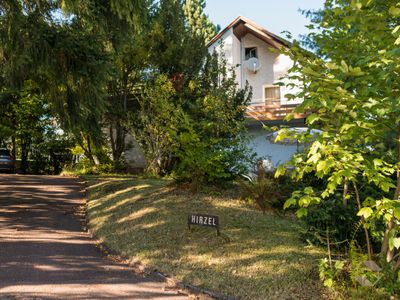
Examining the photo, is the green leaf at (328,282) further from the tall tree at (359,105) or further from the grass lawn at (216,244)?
the tall tree at (359,105)

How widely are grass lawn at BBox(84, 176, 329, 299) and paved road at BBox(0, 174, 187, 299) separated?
546 mm

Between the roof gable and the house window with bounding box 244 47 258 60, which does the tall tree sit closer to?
the roof gable

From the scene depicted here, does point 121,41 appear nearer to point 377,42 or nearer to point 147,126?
point 147,126

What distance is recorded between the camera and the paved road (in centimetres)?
608

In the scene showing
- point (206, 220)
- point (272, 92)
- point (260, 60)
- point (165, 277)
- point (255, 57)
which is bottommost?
point (165, 277)

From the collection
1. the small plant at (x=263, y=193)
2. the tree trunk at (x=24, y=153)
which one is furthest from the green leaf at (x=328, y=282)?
the tree trunk at (x=24, y=153)

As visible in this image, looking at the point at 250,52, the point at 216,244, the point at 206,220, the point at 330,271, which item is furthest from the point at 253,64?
the point at 330,271

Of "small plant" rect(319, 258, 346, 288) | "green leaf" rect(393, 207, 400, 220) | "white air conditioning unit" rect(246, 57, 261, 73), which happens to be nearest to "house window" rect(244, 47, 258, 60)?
"white air conditioning unit" rect(246, 57, 261, 73)

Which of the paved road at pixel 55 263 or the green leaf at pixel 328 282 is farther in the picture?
the paved road at pixel 55 263

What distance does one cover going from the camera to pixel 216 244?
798cm

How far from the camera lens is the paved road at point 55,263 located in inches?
239

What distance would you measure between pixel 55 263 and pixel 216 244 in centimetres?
293

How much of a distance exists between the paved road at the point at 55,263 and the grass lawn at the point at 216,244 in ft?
1.79

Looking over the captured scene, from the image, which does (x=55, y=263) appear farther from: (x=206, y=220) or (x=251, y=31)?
(x=251, y=31)
